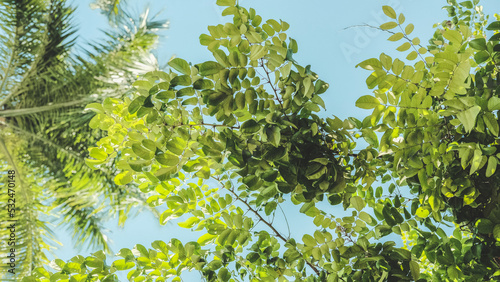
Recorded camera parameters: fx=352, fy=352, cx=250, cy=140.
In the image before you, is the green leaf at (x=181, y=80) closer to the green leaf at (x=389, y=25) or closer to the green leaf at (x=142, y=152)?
the green leaf at (x=142, y=152)

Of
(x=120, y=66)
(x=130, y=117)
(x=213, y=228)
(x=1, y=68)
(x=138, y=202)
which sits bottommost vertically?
(x=213, y=228)

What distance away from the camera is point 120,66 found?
483cm

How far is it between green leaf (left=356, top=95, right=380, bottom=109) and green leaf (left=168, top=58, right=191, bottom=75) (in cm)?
51

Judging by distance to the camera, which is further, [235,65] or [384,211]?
[384,211]

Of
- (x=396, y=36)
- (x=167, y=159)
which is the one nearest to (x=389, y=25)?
(x=396, y=36)

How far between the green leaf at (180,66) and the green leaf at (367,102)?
1.68ft

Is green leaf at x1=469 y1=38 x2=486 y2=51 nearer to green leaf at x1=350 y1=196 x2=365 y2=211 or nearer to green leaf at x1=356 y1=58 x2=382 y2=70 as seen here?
green leaf at x1=356 y1=58 x2=382 y2=70

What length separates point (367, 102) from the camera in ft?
3.52

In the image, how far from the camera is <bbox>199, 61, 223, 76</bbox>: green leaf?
951 millimetres

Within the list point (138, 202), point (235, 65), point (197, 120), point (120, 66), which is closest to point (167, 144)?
point (197, 120)

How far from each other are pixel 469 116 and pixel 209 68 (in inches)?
25.3

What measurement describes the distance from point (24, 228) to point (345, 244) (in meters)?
4.56

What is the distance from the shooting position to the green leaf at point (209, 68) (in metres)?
0.95

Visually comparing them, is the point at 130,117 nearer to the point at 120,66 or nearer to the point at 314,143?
the point at 314,143
